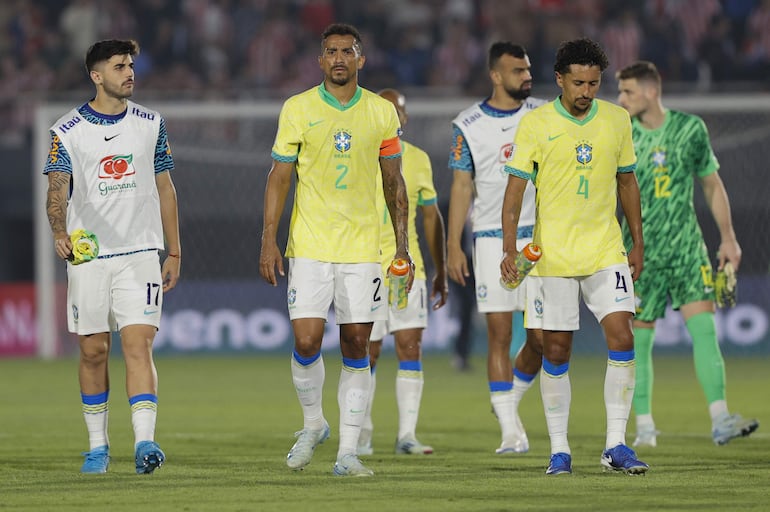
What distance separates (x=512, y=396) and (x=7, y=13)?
16.1 metres

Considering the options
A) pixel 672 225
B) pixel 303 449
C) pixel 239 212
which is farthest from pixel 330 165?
pixel 239 212

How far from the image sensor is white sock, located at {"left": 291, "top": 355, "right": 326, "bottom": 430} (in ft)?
26.9

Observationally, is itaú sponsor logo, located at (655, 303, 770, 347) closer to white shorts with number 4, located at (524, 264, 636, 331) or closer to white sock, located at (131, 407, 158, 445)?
white shorts with number 4, located at (524, 264, 636, 331)

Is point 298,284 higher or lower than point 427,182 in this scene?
lower

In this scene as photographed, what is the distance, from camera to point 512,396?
9508mm

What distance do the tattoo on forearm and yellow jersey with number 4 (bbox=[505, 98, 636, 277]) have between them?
233cm

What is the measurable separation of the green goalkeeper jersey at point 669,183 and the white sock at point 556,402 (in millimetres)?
2072

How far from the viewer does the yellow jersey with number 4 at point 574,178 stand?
26.1 ft

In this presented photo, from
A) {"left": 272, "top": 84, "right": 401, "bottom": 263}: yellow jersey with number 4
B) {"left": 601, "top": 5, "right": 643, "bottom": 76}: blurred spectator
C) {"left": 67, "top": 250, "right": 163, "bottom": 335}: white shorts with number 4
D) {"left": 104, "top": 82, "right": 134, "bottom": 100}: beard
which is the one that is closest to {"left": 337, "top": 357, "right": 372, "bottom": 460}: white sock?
{"left": 272, "top": 84, "right": 401, "bottom": 263}: yellow jersey with number 4

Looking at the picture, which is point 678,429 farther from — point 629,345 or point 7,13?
point 7,13

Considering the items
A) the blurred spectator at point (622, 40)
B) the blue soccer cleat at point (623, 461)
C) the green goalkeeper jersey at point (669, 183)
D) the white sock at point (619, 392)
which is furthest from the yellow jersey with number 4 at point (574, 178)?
the blurred spectator at point (622, 40)

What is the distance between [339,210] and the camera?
8.05 meters

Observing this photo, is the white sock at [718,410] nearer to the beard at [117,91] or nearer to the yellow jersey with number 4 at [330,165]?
the yellow jersey with number 4 at [330,165]

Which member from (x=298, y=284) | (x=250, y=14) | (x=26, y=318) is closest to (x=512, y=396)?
(x=298, y=284)
